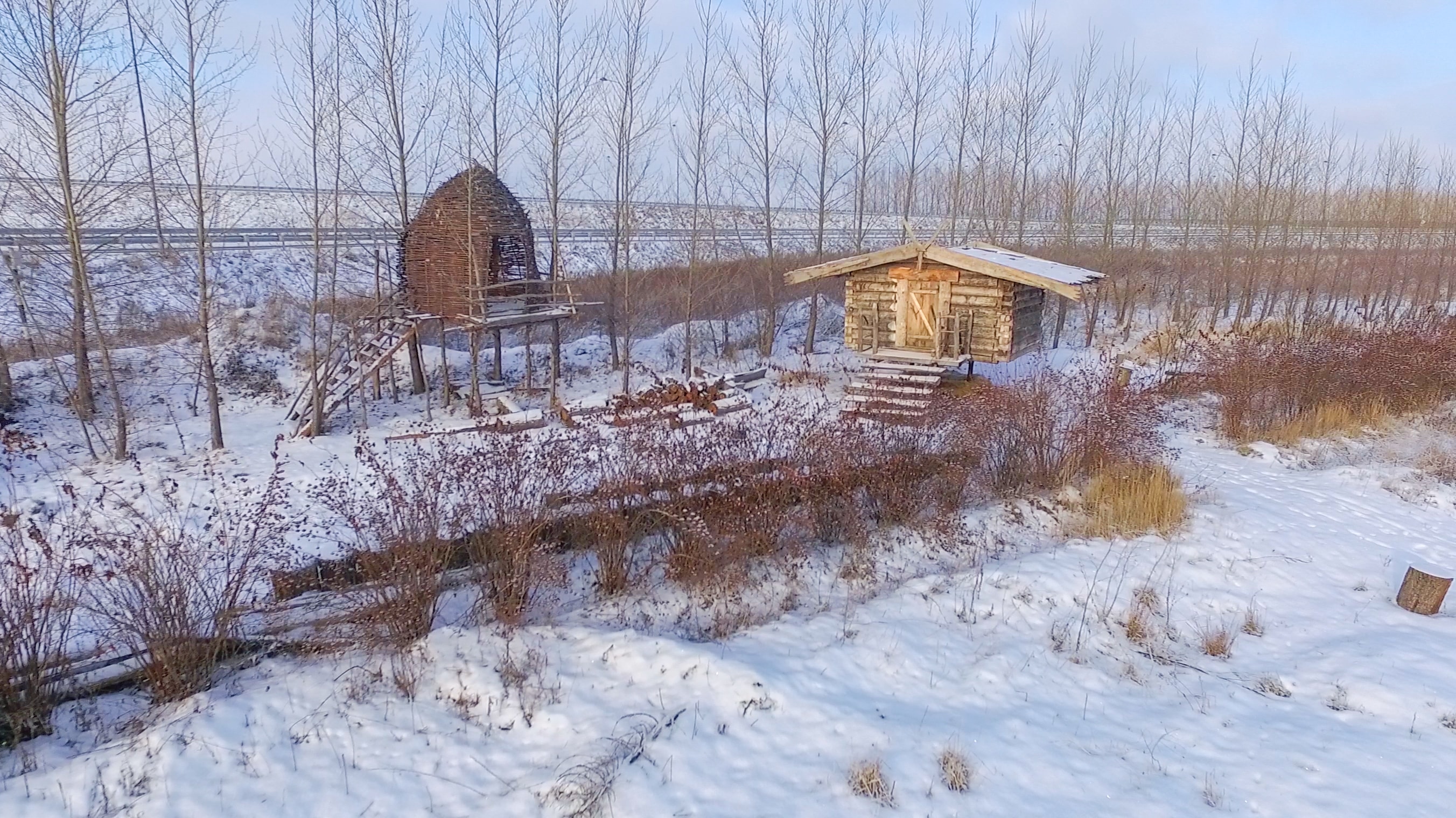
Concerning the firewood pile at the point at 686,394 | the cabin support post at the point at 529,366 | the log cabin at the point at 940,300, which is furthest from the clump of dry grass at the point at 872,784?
the cabin support post at the point at 529,366

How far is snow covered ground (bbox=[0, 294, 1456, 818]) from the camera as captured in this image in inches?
169

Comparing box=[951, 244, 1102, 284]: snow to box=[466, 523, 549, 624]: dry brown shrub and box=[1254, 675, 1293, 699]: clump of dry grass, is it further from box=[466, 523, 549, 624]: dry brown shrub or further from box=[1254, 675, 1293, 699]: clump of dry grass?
box=[466, 523, 549, 624]: dry brown shrub

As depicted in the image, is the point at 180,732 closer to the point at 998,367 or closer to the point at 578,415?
the point at 578,415

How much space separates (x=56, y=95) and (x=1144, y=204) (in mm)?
33531

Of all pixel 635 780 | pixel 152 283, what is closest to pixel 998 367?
pixel 635 780

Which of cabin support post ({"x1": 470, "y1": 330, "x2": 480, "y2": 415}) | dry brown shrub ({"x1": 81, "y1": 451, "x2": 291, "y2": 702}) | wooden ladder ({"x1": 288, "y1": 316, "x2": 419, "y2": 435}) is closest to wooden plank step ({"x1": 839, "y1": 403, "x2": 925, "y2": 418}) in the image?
dry brown shrub ({"x1": 81, "y1": 451, "x2": 291, "y2": 702})

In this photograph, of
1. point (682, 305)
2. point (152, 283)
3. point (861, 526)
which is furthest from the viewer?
point (682, 305)

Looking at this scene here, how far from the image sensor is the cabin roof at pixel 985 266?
41.8 ft

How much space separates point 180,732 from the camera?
4566 millimetres

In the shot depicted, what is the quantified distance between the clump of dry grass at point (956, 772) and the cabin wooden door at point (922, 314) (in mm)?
10347

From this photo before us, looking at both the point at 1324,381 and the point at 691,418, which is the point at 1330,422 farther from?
the point at 691,418

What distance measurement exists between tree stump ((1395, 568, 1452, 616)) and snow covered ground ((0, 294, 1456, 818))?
6.7 inches

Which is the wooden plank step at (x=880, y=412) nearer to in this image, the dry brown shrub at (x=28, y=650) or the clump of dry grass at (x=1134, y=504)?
the clump of dry grass at (x=1134, y=504)

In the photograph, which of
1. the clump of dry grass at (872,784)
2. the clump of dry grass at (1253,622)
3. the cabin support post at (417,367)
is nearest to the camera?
the clump of dry grass at (872,784)
